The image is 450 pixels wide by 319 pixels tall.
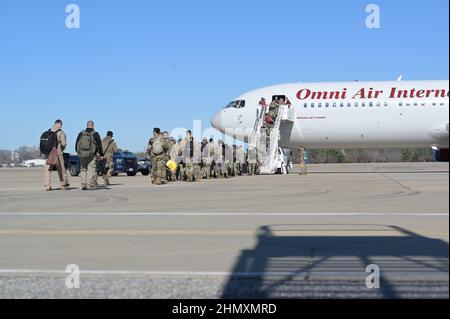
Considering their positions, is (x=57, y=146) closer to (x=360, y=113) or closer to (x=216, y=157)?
(x=216, y=157)

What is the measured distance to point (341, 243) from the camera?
7.23 metres

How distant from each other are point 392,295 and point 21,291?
2.93 meters

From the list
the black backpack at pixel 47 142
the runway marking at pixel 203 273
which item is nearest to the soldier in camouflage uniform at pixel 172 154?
the black backpack at pixel 47 142

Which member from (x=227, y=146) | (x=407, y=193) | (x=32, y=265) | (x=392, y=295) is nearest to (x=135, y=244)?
(x=32, y=265)

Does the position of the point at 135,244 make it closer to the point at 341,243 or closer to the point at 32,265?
the point at 32,265

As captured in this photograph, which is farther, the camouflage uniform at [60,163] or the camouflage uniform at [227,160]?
the camouflage uniform at [227,160]

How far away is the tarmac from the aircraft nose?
632 inches

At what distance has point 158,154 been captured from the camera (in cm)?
1845

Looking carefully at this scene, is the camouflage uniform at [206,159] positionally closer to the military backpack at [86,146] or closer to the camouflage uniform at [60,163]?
the military backpack at [86,146]

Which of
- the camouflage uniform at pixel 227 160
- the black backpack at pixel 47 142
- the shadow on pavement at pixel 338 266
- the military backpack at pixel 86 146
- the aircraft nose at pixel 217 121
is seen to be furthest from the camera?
the aircraft nose at pixel 217 121

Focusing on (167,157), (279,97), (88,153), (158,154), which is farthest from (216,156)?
(88,153)

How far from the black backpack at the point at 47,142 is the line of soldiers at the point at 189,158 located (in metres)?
3.33

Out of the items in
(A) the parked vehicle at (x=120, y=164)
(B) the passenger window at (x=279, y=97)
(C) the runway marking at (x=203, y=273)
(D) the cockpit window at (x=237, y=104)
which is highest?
(B) the passenger window at (x=279, y=97)

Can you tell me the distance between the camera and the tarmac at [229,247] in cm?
511
